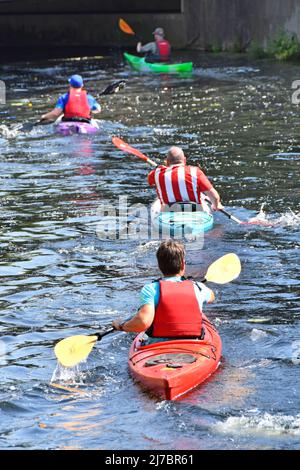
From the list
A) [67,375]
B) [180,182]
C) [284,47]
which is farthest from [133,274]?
[284,47]

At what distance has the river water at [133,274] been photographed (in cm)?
707

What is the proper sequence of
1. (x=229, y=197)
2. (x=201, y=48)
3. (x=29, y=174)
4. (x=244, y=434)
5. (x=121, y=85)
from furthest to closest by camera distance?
(x=201, y=48) → (x=121, y=85) → (x=29, y=174) → (x=229, y=197) → (x=244, y=434)

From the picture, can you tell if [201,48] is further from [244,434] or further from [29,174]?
[244,434]

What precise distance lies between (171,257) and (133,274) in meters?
2.98

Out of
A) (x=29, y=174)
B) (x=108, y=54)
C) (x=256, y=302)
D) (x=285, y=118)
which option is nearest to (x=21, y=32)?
(x=108, y=54)

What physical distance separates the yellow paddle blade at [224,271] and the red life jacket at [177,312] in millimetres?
948

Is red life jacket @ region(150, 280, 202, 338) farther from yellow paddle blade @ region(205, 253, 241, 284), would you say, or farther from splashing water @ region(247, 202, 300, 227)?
splashing water @ region(247, 202, 300, 227)

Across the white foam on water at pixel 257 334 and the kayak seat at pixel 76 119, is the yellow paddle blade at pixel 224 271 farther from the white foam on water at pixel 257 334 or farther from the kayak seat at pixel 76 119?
the kayak seat at pixel 76 119

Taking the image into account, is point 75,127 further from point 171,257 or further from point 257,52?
point 257,52

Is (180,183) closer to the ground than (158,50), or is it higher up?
higher up

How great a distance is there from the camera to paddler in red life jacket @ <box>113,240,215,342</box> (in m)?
7.75

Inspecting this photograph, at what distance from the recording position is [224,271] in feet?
29.2

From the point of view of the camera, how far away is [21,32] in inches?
1481
